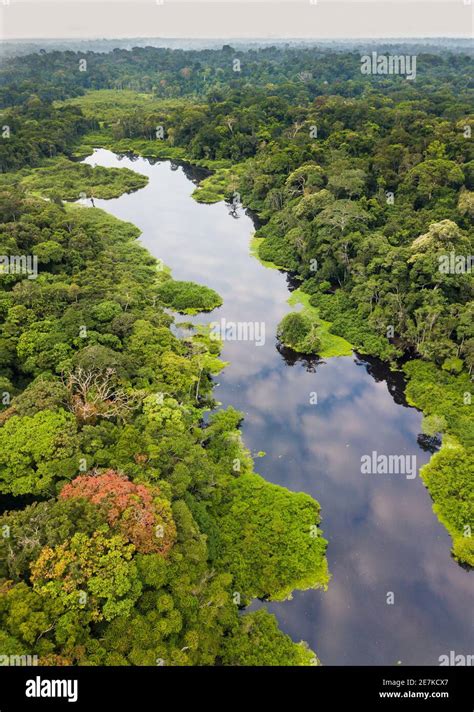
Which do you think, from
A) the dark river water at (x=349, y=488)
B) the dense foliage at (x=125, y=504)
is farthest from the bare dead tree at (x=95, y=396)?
the dark river water at (x=349, y=488)

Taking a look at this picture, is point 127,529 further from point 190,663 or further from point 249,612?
point 249,612

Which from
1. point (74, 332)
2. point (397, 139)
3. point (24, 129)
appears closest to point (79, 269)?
point (74, 332)

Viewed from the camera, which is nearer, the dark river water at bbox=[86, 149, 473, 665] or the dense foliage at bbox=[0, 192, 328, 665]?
the dense foliage at bbox=[0, 192, 328, 665]

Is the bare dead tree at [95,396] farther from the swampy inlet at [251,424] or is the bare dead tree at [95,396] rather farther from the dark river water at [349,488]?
the dark river water at [349,488]

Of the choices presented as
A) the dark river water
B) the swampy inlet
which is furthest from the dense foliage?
the dark river water

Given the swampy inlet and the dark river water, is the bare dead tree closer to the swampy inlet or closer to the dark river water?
the swampy inlet

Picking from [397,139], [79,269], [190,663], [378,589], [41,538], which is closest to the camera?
[190,663]
